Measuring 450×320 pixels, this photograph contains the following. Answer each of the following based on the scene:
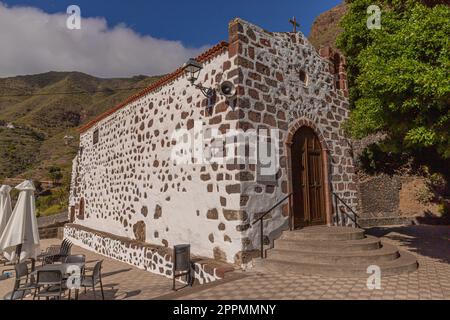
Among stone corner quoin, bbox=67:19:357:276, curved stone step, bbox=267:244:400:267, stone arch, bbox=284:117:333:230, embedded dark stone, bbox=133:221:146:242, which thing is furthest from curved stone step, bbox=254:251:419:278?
embedded dark stone, bbox=133:221:146:242

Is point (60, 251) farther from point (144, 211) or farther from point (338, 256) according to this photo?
point (338, 256)

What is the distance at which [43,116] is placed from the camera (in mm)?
58594

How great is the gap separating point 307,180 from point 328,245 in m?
2.11

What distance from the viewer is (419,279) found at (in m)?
5.41

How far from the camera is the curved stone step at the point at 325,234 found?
661 centimetres

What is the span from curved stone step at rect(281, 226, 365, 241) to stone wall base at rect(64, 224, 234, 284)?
165cm

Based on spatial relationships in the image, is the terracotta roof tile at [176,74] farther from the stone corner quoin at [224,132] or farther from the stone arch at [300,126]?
the stone arch at [300,126]

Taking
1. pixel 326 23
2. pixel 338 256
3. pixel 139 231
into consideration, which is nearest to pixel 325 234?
pixel 338 256

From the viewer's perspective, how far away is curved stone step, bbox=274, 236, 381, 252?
621cm

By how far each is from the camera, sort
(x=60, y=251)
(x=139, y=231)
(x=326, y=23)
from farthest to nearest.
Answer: (x=326, y=23) → (x=139, y=231) → (x=60, y=251)

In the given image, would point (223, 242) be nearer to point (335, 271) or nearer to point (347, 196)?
point (335, 271)

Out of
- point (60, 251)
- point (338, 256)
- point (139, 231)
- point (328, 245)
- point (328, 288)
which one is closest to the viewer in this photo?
point (328, 288)

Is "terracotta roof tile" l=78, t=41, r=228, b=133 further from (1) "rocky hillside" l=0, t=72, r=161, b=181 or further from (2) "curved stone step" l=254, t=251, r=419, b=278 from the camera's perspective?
(1) "rocky hillside" l=0, t=72, r=161, b=181
